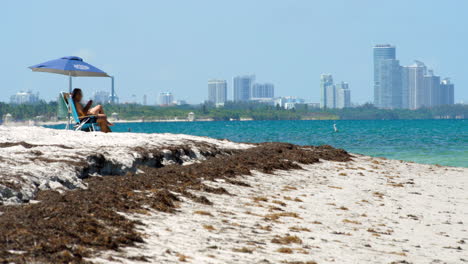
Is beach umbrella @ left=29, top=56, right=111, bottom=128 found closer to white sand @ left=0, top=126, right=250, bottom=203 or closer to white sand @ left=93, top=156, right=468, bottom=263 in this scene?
white sand @ left=0, top=126, right=250, bottom=203

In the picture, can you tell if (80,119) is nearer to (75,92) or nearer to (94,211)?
(75,92)

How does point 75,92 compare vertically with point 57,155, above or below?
above

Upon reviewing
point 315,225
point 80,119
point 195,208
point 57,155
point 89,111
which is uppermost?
point 89,111

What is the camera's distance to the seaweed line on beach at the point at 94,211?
6285mm

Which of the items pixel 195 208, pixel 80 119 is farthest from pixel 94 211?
pixel 80 119

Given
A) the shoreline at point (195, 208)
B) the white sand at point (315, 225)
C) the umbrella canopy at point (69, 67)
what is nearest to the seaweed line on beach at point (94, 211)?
the shoreline at point (195, 208)

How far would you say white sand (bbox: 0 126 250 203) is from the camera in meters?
9.66

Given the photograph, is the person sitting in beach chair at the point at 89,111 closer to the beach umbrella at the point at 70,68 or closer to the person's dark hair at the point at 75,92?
the person's dark hair at the point at 75,92

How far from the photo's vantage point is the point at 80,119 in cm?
1939

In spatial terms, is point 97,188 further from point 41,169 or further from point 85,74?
point 85,74

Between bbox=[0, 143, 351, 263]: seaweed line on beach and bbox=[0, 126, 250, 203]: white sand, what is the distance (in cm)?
34

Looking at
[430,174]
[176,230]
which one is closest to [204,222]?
[176,230]

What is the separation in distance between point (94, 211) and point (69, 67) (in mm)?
13470

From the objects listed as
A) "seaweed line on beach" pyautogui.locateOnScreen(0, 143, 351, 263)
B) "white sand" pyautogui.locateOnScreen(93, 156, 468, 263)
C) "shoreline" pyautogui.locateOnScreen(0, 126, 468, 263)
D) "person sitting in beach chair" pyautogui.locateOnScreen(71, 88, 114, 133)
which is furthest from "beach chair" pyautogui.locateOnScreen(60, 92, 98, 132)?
"white sand" pyautogui.locateOnScreen(93, 156, 468, 263)
